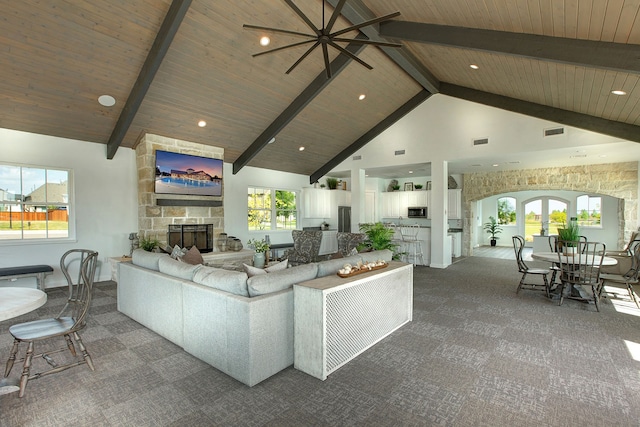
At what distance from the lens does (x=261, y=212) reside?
919cm

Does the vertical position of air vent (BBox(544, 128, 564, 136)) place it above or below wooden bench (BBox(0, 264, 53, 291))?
above

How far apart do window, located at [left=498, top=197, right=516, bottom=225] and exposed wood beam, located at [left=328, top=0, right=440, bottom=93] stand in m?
7.59

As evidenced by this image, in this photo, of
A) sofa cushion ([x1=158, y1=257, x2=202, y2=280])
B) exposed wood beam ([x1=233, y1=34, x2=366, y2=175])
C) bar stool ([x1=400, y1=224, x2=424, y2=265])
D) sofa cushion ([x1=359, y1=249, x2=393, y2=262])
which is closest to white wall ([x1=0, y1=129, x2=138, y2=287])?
exposed wood beam ([x1=233, y1=34, x2=366, y2=175])

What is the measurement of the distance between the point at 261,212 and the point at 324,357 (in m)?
6.99

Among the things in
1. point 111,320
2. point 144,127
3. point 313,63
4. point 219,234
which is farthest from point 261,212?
point 111,320

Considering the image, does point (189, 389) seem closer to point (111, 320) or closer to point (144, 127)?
point (111, 320)

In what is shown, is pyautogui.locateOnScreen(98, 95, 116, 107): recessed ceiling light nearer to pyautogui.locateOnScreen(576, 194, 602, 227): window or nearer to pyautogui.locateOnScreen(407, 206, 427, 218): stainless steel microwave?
pyautogui.locateOnScreen(407, 206, 427, 218): stainless steel microwave

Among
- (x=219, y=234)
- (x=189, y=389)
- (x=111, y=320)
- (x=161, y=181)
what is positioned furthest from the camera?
(x=219, y=234)

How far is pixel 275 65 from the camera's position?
5.45m

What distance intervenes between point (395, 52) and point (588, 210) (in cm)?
976

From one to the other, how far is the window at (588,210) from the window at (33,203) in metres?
14.6

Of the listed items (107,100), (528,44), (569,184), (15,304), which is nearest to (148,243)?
(107,100)

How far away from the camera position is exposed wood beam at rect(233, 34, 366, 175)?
552 centimetres

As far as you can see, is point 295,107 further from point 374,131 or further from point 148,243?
point 148,243
